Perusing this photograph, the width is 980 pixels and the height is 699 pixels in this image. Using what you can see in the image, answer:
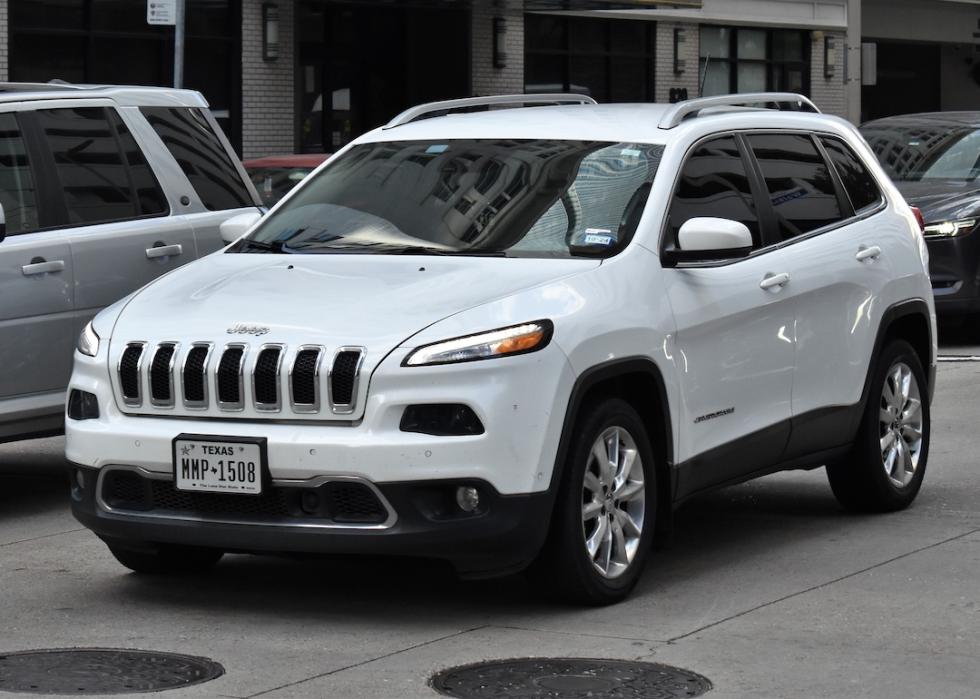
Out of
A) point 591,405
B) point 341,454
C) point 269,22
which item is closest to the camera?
point 341,454

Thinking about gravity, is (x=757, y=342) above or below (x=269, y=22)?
below

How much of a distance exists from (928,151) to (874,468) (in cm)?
937

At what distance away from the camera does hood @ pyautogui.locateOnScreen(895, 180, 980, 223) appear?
52.7 ft

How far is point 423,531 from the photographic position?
630cm

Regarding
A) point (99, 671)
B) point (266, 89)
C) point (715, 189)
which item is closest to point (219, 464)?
point (99, 671)

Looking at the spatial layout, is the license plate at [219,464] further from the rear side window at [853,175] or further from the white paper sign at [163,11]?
the white paper sign at [163,11]

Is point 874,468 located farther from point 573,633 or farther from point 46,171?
point 46,171

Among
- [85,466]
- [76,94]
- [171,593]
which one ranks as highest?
[76,94]

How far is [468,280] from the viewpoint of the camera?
6.71 m

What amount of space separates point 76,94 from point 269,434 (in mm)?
3504

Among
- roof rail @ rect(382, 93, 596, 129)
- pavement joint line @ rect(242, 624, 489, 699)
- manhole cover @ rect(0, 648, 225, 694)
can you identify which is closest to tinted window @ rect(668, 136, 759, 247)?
roof rail @ rect(382, 93, 596, 129)

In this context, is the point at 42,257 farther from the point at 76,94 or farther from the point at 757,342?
the point at 757,342

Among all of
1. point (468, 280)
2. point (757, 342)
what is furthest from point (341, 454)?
point (757, 342)

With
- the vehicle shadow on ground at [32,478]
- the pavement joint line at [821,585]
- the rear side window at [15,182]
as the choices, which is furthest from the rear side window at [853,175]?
the vehicle shadow on ground at [32,478]
